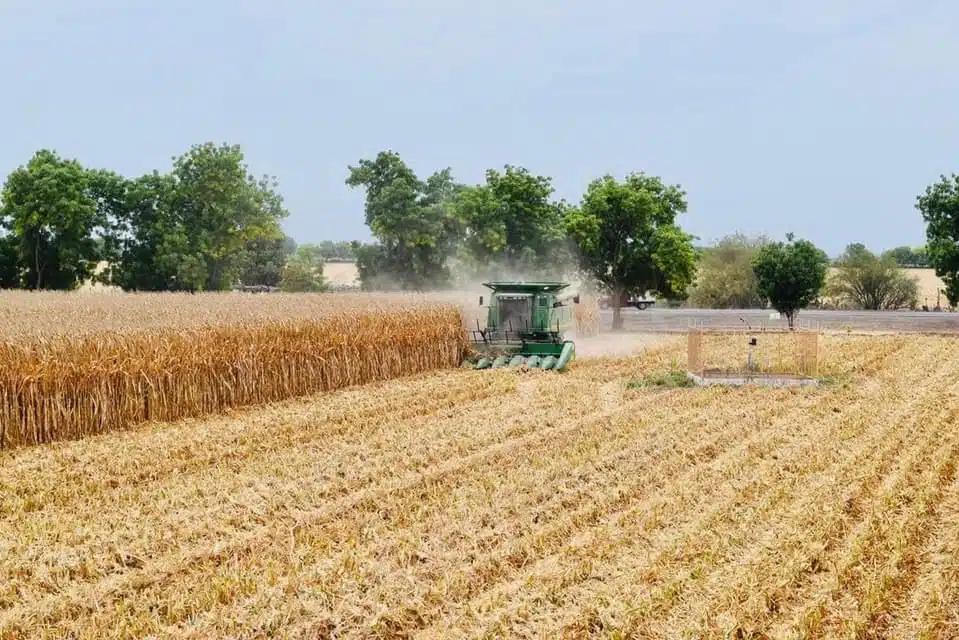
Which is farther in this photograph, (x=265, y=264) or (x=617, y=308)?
(x=265, y=264)

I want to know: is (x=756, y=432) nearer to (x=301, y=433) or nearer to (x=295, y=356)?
(x=301, y=433)

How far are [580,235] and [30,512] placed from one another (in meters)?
34.3

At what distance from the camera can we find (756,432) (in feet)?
47.3

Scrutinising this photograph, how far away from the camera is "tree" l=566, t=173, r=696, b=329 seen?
42250 millimetres

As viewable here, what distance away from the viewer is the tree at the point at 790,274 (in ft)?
115

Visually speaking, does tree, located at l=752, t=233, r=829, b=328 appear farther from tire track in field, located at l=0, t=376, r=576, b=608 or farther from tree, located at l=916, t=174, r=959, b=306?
tire track in field, located at l=0, t=376, r=576, b=608

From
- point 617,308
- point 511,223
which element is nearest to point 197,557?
point 617,308

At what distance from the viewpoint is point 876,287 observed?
68625mm

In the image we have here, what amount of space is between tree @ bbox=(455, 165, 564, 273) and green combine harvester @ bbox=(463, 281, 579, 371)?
25.9 m

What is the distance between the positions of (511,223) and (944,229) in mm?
22158

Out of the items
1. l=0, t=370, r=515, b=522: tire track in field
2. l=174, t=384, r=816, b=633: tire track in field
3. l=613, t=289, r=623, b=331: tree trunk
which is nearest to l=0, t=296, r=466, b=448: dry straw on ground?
Answer: l=0, t=370, r=515, b=522: tire track in field

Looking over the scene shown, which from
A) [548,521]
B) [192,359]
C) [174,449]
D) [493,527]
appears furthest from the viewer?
[192,359]

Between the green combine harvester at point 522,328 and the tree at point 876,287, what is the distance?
167 feet

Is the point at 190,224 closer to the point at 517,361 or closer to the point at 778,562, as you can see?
the point at 517,361
